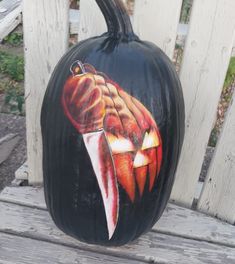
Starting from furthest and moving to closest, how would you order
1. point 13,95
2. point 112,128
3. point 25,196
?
point 13,95
point 25,196
point 112,128

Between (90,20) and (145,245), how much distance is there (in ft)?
2.78

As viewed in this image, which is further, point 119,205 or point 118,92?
point 119,205

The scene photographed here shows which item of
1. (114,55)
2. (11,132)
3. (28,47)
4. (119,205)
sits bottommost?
(11,132)

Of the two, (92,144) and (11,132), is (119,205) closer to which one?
(92,144)

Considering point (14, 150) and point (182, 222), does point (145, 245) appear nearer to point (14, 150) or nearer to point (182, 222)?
point (182, 222)

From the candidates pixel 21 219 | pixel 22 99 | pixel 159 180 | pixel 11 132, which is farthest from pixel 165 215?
pixel 22 99

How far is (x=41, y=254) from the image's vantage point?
5.29ft

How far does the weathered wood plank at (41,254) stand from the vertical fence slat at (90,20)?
0.78m

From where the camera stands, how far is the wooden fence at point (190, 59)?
5.25 ft

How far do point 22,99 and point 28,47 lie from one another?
1172 millimetres

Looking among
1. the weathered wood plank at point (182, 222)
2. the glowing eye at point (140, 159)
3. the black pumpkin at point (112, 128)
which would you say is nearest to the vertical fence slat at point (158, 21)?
the black pumpkin at point (112, 128)

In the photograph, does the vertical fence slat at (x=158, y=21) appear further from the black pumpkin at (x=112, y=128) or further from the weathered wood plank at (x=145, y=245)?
the weathered wood plank at (x=145, y=245)

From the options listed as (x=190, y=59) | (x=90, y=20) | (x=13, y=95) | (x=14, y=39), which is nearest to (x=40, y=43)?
(x=90, y=20)

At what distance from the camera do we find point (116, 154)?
1339mm
